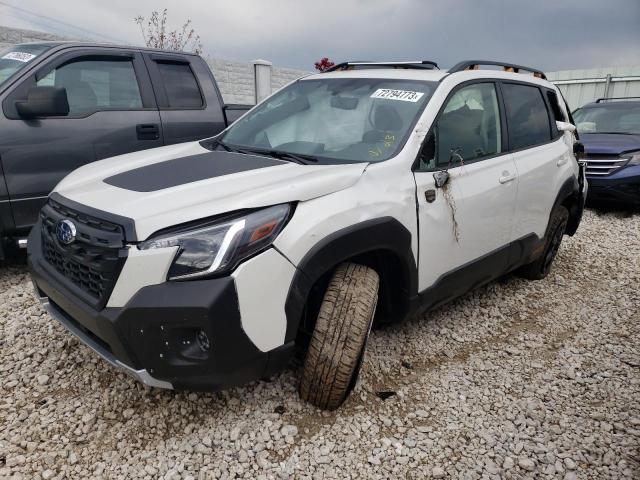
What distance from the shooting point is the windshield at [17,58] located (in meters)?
3.76

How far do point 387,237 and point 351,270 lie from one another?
241 millimetres

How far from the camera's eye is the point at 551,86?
420 centimetres

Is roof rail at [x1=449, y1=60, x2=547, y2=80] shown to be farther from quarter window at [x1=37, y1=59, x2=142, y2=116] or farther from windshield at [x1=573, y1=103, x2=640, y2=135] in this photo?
windshield at [x1=573, y1=103, x2=640, y2=135]

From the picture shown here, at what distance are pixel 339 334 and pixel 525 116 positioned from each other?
2.45 meters

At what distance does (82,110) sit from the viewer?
395 cm

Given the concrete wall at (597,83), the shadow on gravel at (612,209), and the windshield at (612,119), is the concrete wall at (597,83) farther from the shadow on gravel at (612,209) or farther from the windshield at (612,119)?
the shadow on gravel at (612,209)

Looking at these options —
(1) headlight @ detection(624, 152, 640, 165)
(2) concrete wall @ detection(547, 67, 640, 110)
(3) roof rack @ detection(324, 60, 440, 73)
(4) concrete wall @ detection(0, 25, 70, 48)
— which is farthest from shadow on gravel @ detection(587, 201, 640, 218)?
(4) concrete wall @ detection(0, 25, 70, 48)

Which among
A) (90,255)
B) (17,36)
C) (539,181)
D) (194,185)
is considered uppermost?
(17,36)

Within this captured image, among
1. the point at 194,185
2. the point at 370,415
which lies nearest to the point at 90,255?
the point at 194,185

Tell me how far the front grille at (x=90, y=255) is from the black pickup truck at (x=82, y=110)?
153 centimetres

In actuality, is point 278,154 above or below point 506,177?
above

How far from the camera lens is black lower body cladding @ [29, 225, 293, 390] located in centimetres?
186

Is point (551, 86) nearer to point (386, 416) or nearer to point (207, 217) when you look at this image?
point (386, 416)

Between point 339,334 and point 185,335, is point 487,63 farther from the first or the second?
point 185,335
